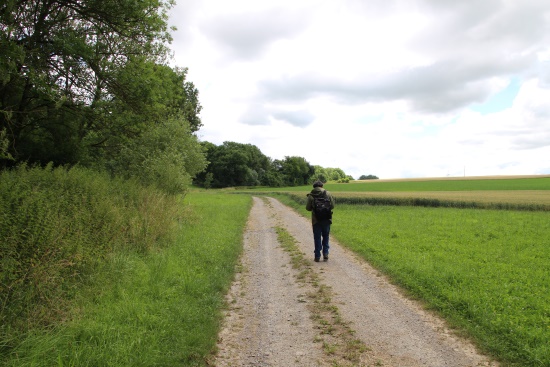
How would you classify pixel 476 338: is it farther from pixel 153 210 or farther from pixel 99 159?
pixel 99 159

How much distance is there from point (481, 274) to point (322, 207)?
4424 mm

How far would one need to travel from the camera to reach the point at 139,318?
5.64 metres

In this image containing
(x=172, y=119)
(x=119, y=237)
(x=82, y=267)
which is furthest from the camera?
(x=172, y=119)

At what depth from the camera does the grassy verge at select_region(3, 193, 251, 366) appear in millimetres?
4375

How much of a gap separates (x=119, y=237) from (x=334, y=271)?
579cm

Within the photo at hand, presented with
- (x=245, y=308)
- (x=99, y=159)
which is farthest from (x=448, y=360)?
(x=99, y=159)

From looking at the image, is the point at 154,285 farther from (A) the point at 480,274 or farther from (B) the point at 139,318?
(A) the point at 480,274

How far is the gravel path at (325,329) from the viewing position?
15.2ft

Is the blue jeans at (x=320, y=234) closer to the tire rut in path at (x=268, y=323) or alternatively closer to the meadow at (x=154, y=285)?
the tire rut in path at (x=268, y=323)

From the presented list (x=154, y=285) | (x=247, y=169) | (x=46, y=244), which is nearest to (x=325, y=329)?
(x=154, y=285)

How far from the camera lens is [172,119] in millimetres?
21812

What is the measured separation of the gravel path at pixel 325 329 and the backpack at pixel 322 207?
63.3 inches

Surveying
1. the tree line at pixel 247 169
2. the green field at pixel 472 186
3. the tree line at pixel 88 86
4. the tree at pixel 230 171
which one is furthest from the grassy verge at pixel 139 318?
the tree at pixel 230 171

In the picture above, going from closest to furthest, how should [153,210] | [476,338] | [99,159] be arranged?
[476,338]
[153,210]
[99,159]
